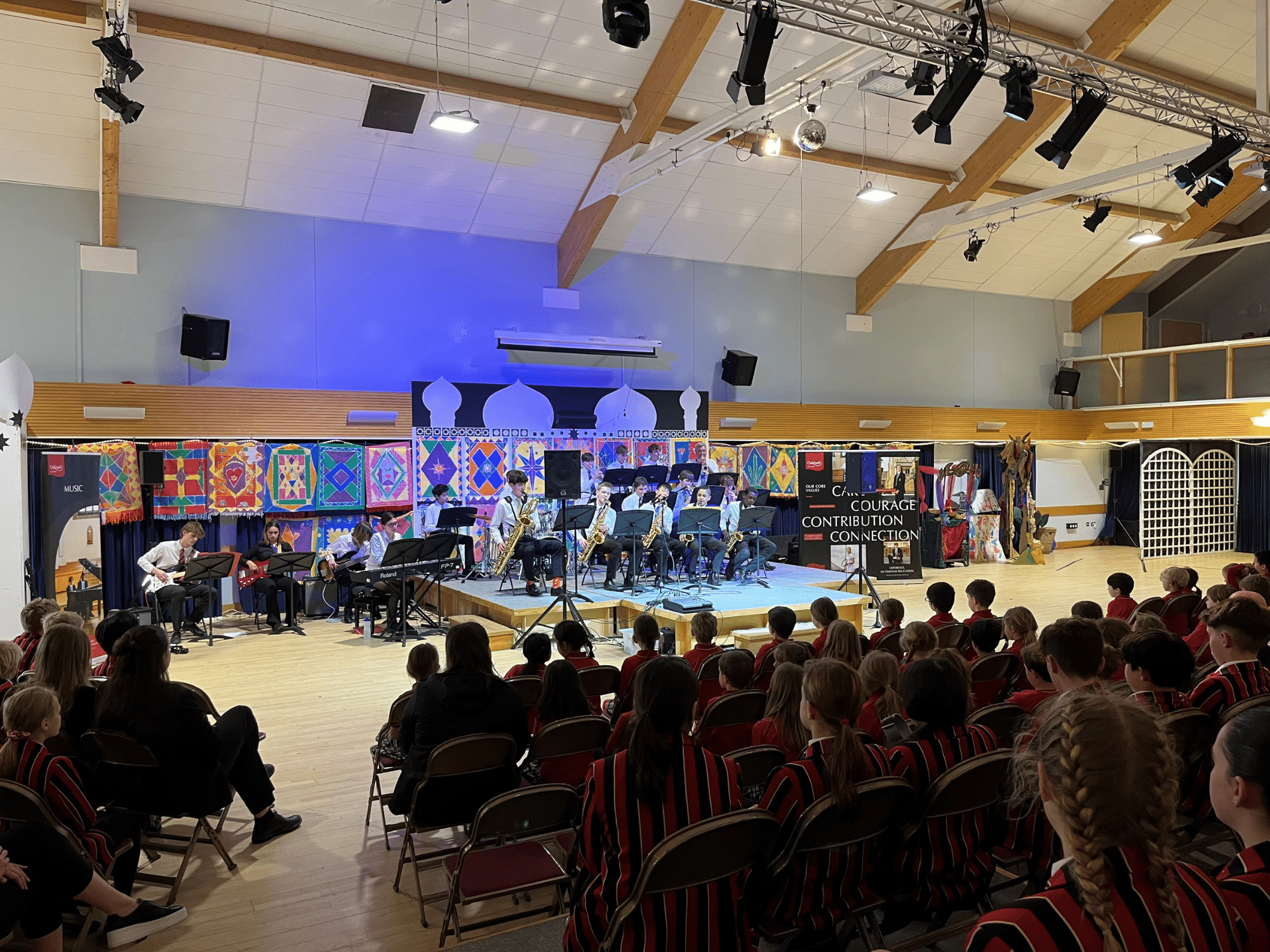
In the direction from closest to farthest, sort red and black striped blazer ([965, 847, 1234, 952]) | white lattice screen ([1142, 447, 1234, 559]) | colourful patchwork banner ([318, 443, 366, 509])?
red and black striped blazer ([965, 847, 1234, 952]) < colourful patchwork banner ([318, 443, 366, 509]) < white lattice screen ([1142, 447, 1234, 559])

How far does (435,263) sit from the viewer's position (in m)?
13.0

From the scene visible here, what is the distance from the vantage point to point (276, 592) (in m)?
10.6

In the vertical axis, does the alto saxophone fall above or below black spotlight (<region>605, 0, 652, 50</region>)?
below

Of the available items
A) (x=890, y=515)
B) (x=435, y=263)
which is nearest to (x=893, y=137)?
(x=890, y=515)

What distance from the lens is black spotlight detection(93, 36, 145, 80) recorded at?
7449 mm

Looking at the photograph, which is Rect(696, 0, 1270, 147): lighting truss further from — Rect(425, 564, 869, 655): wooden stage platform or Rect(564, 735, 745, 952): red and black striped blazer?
Rect(564, 735, 745, 952): red and black striped blazer

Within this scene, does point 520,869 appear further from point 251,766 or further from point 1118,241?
point 1118,241

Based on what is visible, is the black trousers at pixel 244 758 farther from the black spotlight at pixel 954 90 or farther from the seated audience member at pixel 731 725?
the black spotlight at pixel 954 90

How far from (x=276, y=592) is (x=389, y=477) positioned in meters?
2.38

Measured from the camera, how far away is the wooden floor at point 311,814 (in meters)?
3.46

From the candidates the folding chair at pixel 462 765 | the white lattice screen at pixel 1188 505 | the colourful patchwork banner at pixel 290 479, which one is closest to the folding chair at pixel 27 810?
the folding chair at pixel 462 765

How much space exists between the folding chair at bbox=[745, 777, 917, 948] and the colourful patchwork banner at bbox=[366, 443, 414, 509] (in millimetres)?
10365

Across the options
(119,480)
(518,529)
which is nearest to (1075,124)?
(518,529)

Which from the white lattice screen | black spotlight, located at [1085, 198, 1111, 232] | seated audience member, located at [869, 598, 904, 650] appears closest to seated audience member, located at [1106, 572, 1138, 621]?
seated audience member, located at [869, 598, 904, 650]
